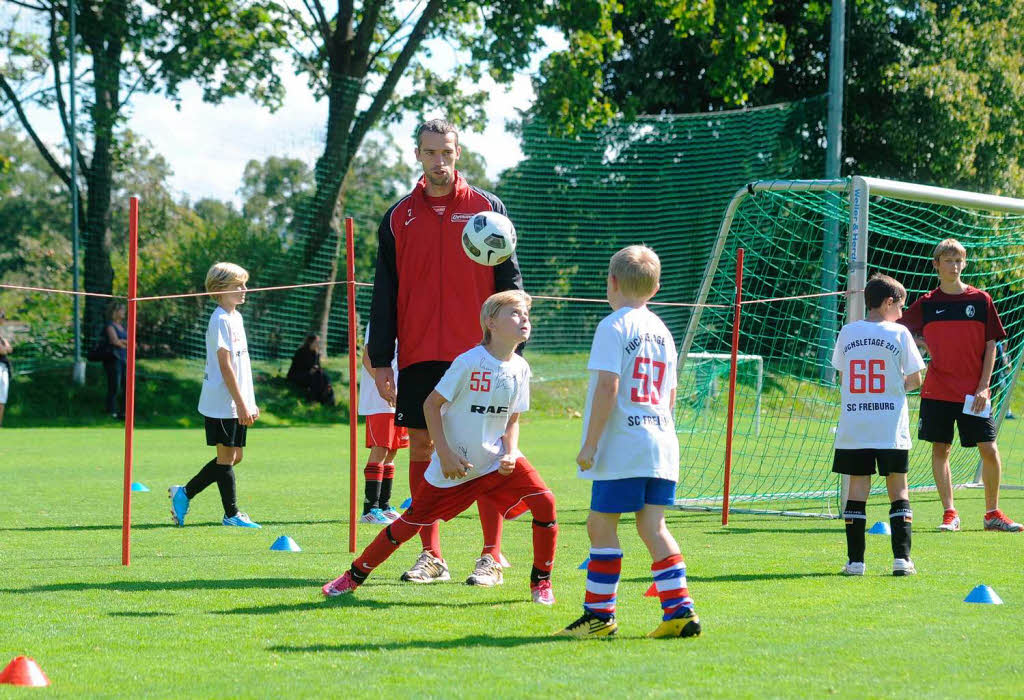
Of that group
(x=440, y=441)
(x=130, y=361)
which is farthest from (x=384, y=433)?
(x=440, y=441)

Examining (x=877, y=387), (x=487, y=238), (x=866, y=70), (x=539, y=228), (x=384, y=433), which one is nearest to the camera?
(x=487, y=238)

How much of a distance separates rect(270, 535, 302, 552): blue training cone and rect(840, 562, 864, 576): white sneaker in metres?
2.92

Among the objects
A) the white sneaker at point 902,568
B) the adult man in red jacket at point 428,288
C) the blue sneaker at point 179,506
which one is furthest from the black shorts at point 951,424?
the blue sneaker at point 179,506

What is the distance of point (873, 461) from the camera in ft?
19.6

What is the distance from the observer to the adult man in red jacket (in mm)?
5254

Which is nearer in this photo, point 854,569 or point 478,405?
point 478,405

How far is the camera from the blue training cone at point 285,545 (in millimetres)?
6480

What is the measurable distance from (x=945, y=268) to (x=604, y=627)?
442 cm

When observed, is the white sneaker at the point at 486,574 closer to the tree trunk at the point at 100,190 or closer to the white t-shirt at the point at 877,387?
the white t-shirt at the point at 877,387

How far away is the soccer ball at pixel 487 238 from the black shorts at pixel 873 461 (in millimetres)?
2095

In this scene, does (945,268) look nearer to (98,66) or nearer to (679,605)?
(679,605)

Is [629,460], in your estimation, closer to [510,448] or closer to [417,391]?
[510,448]

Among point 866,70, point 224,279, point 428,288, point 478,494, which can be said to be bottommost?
point 478,494

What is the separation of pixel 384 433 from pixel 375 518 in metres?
0.57
